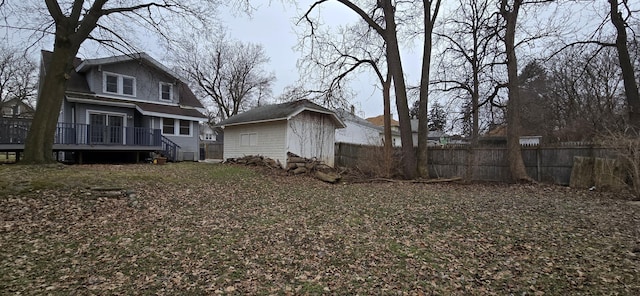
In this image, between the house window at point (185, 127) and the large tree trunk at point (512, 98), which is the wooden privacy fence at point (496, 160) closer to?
the large tree trunk at point (512, 98)

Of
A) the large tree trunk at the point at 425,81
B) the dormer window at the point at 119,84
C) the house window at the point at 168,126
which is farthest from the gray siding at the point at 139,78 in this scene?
the large tree trunk at the point at 425,81

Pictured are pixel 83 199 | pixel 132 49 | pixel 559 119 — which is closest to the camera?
pixel 83 199

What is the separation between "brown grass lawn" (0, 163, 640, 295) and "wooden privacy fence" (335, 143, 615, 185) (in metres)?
2.43

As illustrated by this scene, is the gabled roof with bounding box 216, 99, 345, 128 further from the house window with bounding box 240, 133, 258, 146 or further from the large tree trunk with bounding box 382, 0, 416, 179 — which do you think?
the large tree trunk with bounding box 382, 0, 416, 179

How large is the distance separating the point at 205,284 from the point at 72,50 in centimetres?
1082

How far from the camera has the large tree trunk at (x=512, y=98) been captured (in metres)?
11.3

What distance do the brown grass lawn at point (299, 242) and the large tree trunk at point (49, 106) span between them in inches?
66.0

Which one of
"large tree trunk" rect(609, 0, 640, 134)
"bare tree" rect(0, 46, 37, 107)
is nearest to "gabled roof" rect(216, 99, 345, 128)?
"large tree trunk" rect(609, 0, 640, 134)

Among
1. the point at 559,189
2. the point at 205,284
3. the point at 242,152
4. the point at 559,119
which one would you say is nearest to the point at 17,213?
the point at 205,284

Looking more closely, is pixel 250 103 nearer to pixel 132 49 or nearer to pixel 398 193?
pixel 132 49

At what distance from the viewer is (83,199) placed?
6555 millimetres

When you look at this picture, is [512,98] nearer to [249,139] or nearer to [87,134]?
[249,139]

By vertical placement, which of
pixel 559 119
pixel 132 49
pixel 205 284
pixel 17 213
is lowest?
pixel 205 284

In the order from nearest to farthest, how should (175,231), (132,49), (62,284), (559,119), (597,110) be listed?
1. (62,284)
2. (175,231)
3. (132,49)
4. (597,110)
5. (559,119)
